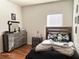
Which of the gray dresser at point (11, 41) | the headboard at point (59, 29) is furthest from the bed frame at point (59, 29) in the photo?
the gray dresser at point (11, 41)

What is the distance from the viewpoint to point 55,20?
4.68 meters

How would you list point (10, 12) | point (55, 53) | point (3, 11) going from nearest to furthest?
point (55, 53) < point (3, 11) < point (10, 12)

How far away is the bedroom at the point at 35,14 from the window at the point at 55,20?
0.54 feet

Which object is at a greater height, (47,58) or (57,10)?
(57,10)

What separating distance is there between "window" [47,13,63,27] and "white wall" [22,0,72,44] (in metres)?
0.18

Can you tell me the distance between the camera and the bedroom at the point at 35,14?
414 cm

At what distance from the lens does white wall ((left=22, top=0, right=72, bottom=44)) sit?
173 inches

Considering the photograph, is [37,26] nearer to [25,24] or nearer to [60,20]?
[25,24]

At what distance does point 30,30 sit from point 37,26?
1.71ft

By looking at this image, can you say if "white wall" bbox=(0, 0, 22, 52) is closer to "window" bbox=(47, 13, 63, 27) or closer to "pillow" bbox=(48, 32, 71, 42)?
"window" bbox=(47, 13, 63, 27)

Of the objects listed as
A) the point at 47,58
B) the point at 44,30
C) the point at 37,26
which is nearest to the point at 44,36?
the point at 44,30

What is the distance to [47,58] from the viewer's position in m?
2.19

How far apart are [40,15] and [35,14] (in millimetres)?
320

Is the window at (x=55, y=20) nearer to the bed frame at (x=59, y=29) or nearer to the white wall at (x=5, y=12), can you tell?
the bed frame at (x=59, y=29)
